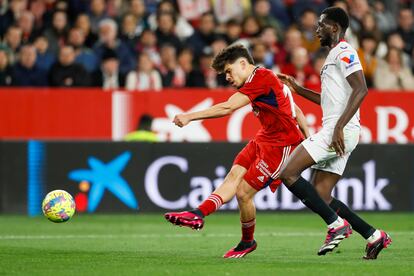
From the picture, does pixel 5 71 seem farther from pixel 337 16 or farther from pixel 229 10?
pixel 337 16

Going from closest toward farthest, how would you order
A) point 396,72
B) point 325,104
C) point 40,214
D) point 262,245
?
point 325,104, point 262,245, point 40,214, point 396,72

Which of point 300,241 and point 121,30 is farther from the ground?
point 121,30

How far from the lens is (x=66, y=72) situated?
17766mm

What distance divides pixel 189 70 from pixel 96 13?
213 cm

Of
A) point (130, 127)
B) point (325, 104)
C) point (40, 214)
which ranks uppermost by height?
point (325, 104)

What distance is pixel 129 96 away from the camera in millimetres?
17656

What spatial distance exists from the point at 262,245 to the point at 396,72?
8084 mm

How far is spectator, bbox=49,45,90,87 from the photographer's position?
17734 millimetres

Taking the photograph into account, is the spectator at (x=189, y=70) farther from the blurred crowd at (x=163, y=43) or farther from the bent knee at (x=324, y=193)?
the bent knee at (x=324, y=193)

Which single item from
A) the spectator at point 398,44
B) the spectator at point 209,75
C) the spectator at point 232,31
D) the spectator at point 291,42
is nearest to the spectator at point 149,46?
the spectator at point 209,75

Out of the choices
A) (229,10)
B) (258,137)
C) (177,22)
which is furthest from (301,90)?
(229,10)

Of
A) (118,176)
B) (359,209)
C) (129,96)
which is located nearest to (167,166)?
(118,176)

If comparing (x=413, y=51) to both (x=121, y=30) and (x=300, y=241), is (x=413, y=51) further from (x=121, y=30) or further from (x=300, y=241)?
(x=300, y=241)

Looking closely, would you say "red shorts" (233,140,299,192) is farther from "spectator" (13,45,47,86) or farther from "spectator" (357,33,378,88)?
"spectator" (357,33,378,88)
